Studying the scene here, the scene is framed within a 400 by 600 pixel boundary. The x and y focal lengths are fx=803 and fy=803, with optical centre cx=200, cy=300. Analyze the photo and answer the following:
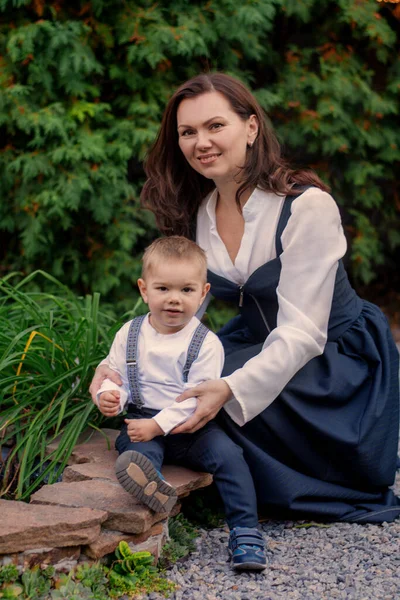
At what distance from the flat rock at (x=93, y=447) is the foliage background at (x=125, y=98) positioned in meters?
1.74

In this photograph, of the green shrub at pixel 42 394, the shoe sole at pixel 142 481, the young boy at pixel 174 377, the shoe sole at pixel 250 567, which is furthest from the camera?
the green shrub at pixel 42 394

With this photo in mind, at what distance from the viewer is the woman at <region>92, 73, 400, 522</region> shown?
8.29 feet

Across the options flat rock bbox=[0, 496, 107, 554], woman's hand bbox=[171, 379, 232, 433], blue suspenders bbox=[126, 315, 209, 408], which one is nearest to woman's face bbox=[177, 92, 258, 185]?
blue suspenders bbox=[126, 315, 209, 408]

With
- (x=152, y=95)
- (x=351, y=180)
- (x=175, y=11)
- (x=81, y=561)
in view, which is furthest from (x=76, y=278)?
(x=81, y=561)

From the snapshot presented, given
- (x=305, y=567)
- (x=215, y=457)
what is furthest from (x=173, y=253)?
(x=305, y=567)

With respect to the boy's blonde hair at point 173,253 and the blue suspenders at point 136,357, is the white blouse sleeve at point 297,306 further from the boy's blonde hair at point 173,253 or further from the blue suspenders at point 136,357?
the boy's blonde hair at point 173,253

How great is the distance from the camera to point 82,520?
81.7 inches

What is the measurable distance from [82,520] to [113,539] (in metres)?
0.14

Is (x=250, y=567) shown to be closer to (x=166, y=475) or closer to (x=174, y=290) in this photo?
(x=166, y=475)

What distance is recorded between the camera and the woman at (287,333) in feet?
8.29

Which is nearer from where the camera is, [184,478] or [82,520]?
[82,520]

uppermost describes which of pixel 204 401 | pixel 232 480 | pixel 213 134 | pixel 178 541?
pixel 213 134

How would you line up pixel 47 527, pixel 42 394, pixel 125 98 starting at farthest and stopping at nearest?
pixel 125 98, pixel 42 394, pixel 47 527

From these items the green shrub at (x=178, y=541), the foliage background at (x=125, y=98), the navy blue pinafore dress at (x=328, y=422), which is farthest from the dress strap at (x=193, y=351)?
the foliage background at (x=125, y=98)
